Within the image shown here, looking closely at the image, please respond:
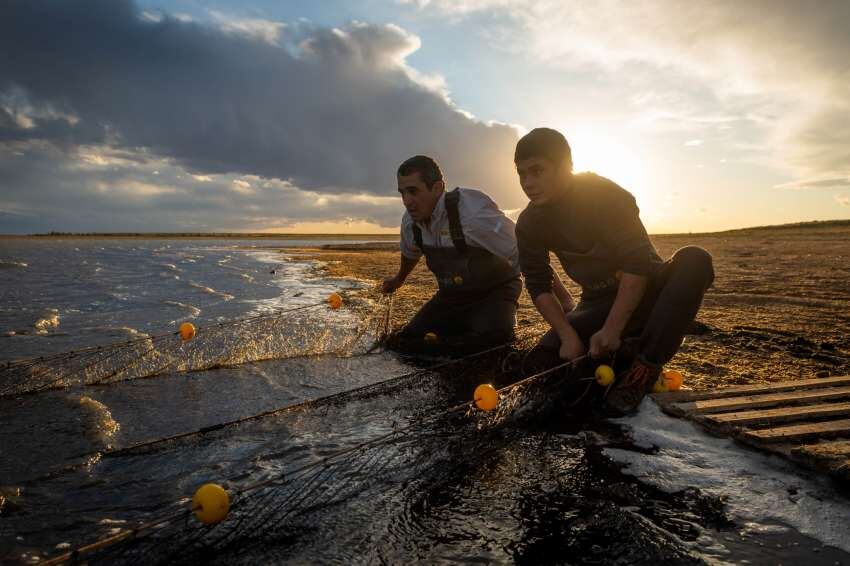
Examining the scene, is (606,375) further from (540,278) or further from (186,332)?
(186,332)

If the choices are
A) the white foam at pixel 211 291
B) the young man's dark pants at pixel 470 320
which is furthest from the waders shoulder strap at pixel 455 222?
the white foam at pixel 211 291

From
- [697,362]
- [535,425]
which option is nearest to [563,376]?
[535,425]

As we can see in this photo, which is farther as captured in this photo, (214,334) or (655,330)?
(214,334)

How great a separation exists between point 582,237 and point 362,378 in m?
2.89

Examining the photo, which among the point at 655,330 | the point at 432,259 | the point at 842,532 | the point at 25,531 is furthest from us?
the point at 432,259

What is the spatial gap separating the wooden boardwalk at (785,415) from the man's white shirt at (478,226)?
257 centimetres

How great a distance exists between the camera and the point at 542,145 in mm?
3957

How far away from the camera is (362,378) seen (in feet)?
18.6

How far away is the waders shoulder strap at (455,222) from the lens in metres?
6.02

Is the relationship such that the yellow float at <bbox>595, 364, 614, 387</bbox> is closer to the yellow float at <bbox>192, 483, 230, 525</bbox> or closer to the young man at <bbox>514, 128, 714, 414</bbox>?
the young man at <bbox>514, 128, 714, 414</bbox>

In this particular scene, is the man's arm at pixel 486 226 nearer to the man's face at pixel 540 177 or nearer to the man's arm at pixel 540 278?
the man's arm at pixel 540 278

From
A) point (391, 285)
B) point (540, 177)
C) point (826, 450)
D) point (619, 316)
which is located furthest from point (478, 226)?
point (826, 450)

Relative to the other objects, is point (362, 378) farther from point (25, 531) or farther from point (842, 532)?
point (842, 532)

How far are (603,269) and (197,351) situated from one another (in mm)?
5406
